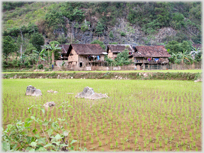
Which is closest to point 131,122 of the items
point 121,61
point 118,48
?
point 121,61

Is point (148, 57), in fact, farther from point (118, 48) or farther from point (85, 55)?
point (85, 55)

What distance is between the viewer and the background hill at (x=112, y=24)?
59062 millimetres

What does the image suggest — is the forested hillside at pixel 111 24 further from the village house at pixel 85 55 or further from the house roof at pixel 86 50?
the house roof at pixel 86 50

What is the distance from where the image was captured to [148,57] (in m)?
38.9

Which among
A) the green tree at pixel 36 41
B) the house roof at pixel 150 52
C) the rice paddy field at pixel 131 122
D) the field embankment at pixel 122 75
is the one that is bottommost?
the rice paddy field at pixel 131 122

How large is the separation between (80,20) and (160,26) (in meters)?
26.0

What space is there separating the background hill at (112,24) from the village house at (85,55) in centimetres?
1988

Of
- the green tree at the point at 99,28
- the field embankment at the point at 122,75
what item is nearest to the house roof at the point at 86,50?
the field embankment at the point at 122,75

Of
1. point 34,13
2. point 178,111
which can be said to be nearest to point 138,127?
point 178,111

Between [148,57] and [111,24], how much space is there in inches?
1115

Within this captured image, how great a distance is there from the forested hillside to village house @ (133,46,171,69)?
19.3m

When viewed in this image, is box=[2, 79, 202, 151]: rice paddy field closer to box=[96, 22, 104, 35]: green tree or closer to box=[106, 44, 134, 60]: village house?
box=[106, 44, 134, 60]: village house

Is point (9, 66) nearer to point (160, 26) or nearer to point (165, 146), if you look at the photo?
point (165, 146)

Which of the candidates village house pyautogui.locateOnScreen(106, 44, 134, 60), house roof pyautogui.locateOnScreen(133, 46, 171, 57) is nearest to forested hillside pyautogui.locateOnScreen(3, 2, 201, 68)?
village house pyautogui.locateOnScreen(106, 44, 134, 60)
